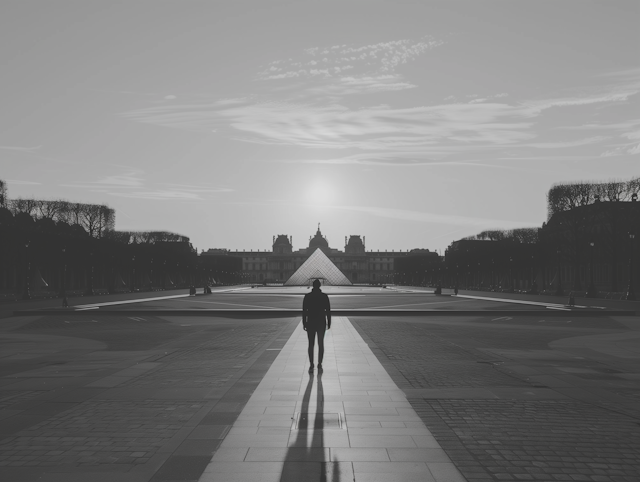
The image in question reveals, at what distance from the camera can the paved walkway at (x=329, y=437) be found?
676cm

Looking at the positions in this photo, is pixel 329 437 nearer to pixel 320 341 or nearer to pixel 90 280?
pixel 320 341

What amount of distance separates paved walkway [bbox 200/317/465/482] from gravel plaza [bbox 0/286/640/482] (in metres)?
0.03

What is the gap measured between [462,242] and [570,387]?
14289cm

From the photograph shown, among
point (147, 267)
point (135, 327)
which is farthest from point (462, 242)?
point (135, 327)

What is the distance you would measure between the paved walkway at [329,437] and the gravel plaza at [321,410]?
1.1 inches

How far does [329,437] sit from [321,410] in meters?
1.69

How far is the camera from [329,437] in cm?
822

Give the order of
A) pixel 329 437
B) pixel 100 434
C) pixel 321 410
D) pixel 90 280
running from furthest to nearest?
pixel 90 280 < pixel 321 410 < pixel 100 434 < pixel 329 437

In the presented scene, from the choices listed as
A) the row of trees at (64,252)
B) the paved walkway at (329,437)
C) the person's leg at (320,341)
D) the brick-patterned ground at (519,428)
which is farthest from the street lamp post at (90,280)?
the paved walkway at (329,437)

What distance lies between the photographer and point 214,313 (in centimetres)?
3550

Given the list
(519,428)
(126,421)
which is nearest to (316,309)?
(126,421)

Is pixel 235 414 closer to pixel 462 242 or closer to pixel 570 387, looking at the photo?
pixel 570 387

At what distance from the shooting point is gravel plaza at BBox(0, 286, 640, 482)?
7039 millimetres

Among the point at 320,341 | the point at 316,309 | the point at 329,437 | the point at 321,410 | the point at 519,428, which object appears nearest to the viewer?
the point at 329,437
